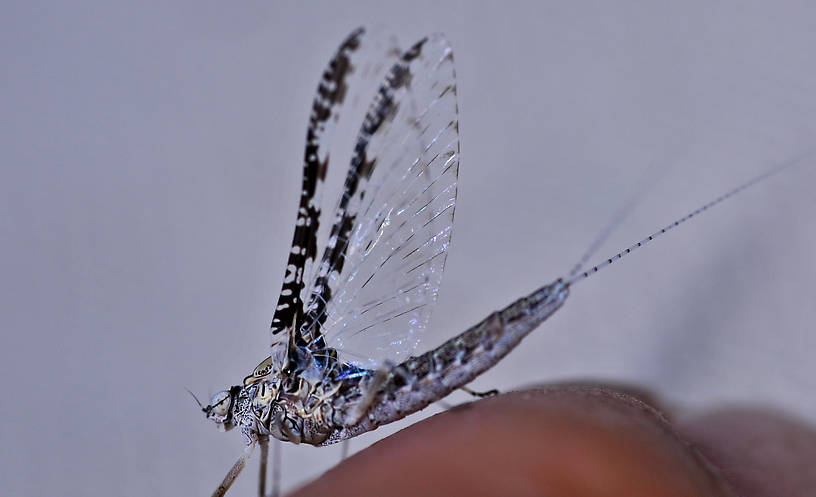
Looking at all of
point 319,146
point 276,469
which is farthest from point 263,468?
point 319,146

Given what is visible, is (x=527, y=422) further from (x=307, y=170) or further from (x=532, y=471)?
(x=307, y=170)

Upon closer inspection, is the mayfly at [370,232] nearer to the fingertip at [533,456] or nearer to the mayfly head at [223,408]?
the mayfly head at [223,408]

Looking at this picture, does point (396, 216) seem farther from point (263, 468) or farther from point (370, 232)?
point (263, 468)

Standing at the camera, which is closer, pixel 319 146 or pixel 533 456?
pixel 533 456

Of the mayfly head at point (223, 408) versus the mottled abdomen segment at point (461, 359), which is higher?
the mottled abdomen segment at point (461, 359)

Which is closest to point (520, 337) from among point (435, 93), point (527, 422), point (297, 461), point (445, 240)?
→ point (527, 422)

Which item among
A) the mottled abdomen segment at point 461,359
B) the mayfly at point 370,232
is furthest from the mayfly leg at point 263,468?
the mottled abdomen segment at point 461,359

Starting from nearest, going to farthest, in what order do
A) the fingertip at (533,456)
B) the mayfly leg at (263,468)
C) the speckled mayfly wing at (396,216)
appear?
the fingertip at (533,456), the mayfly leg at (263,468), the speckled mayfly wing at (396,216)
